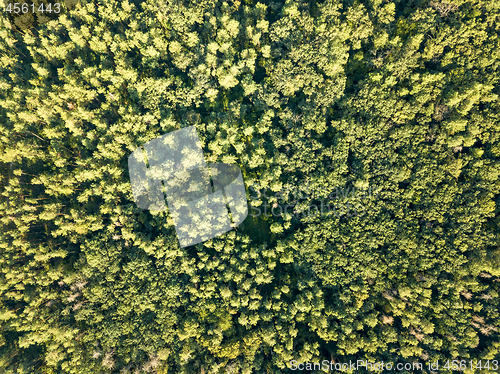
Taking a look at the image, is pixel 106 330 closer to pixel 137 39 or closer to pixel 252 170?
pixel 252 170

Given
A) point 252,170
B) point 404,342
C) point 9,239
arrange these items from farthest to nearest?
point 252,170, point 9,239, point 404,342

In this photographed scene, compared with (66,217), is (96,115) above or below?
above

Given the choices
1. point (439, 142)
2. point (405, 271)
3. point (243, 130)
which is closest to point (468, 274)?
point (405, 271)

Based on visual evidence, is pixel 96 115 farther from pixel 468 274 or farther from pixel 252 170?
pixel 468 274

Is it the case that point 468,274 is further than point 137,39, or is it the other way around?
point 137,39

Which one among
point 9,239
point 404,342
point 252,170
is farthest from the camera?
point 252,170

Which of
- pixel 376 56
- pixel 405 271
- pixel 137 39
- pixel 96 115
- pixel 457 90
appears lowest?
pixel 405 271
